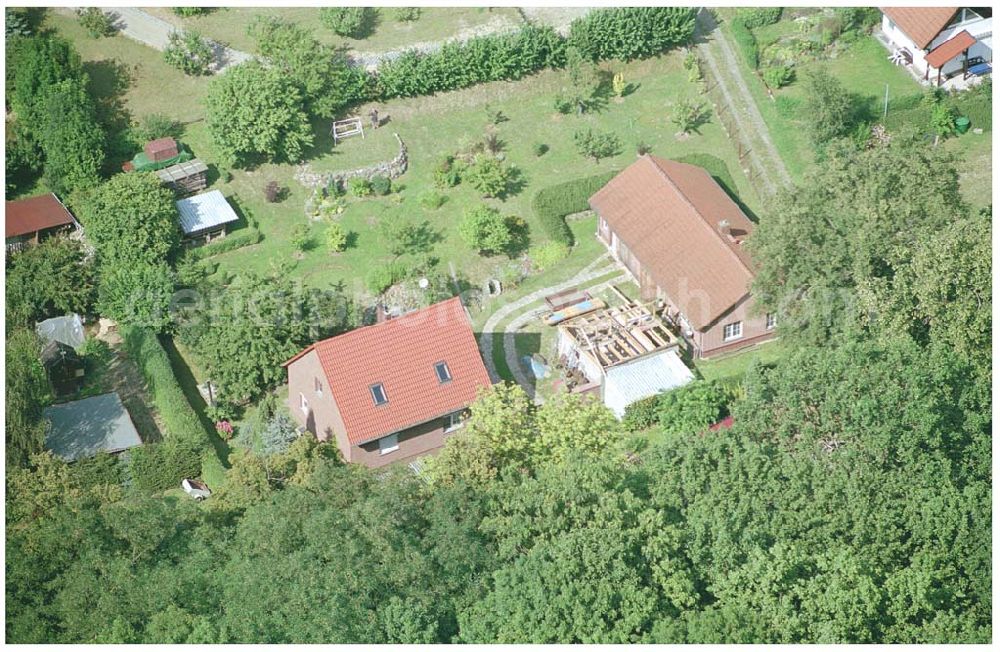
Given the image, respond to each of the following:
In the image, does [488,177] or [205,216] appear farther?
[488,177]

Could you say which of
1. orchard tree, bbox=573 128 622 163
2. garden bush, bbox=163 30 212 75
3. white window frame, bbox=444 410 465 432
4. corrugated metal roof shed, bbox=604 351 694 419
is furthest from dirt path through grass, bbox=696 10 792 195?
garden bush, bbox=163 30 212 75

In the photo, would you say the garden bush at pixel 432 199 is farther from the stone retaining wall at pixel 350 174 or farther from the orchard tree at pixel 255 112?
the orchard tree at pixel 255 112

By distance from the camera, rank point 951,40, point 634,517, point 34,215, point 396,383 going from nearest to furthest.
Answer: point 634,517 → point 396,383 → point 34,215 → point 951,40

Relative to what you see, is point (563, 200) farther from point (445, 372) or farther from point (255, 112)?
point (255, 112)

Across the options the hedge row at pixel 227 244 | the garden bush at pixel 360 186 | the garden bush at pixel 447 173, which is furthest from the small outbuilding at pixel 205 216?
the garden bush at pixel 447 173

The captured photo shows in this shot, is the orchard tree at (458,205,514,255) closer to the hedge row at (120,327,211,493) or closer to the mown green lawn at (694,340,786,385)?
the mown green lawn at (694,340,786,385)

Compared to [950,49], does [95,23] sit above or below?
above

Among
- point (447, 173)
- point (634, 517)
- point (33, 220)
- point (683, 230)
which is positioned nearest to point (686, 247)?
point (683, 230)
